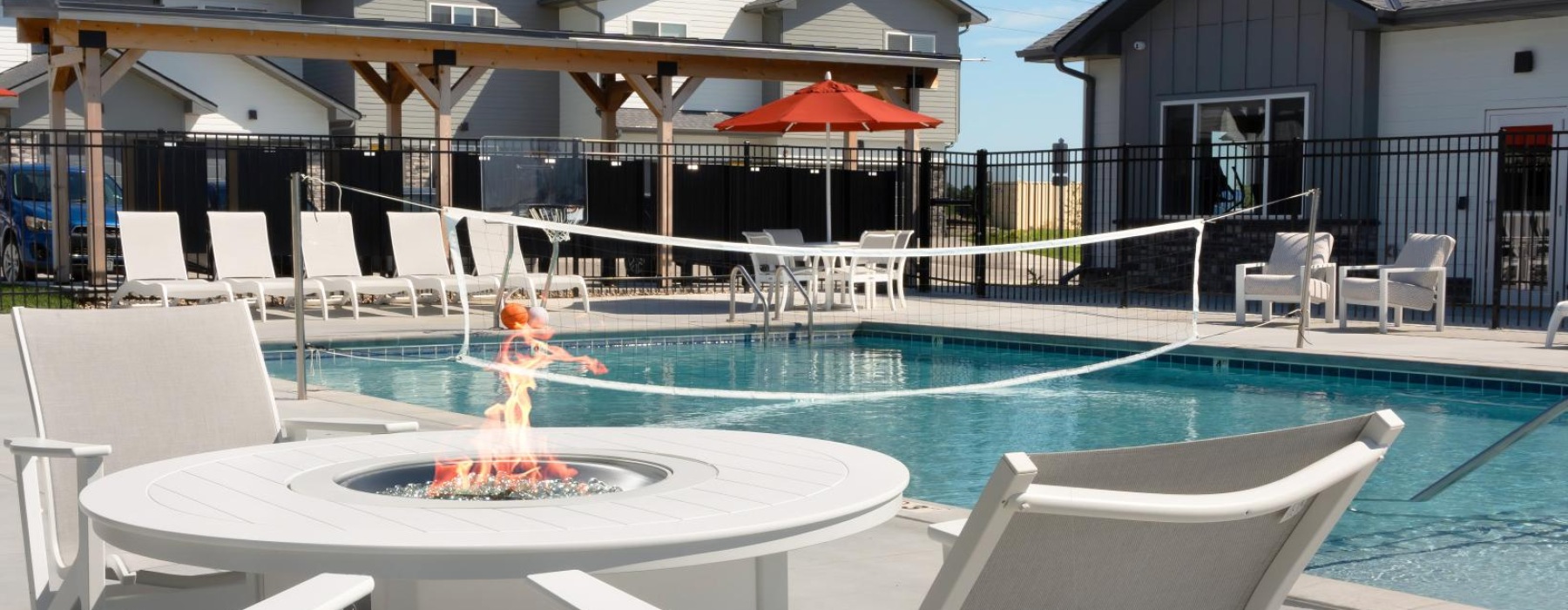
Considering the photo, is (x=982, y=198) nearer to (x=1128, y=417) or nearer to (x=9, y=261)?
(x=1128, y=417)

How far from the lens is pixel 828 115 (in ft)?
49.9

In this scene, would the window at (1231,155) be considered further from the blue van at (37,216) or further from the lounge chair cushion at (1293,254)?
the blue van at (37,216)

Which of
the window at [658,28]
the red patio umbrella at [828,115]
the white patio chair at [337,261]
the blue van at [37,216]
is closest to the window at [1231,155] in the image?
the red patio umbrella at [828,115]

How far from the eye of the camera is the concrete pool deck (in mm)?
3936

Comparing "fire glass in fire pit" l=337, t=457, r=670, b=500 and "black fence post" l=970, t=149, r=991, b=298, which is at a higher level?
"black fence post" l=970, t=149, r=991, b=298

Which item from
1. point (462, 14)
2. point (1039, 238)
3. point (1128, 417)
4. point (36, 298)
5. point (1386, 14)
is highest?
point (462, 14)

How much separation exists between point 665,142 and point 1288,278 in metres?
7.40

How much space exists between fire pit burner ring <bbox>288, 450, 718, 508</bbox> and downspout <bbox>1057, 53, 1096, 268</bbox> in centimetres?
1551

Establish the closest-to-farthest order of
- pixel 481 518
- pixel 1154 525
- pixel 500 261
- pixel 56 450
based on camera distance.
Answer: pixel 1154 525 → pixel 481 518 → pixel 56 450 → pixel 500 261

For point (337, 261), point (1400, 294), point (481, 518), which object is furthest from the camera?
point (337, 261)

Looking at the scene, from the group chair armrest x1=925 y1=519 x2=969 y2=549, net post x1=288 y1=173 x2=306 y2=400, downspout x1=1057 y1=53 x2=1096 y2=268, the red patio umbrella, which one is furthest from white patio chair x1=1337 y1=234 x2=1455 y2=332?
chair armrest x1=925 y1=519 x2=969 y2=549

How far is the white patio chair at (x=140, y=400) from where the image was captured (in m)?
3.28

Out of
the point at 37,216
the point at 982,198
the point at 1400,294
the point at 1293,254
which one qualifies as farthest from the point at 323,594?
the point at 37,216

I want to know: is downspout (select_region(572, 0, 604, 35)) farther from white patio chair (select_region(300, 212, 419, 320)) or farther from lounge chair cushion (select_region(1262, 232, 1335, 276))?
lounge chair cushion (select_region(1262, 232, 1335, 276))
